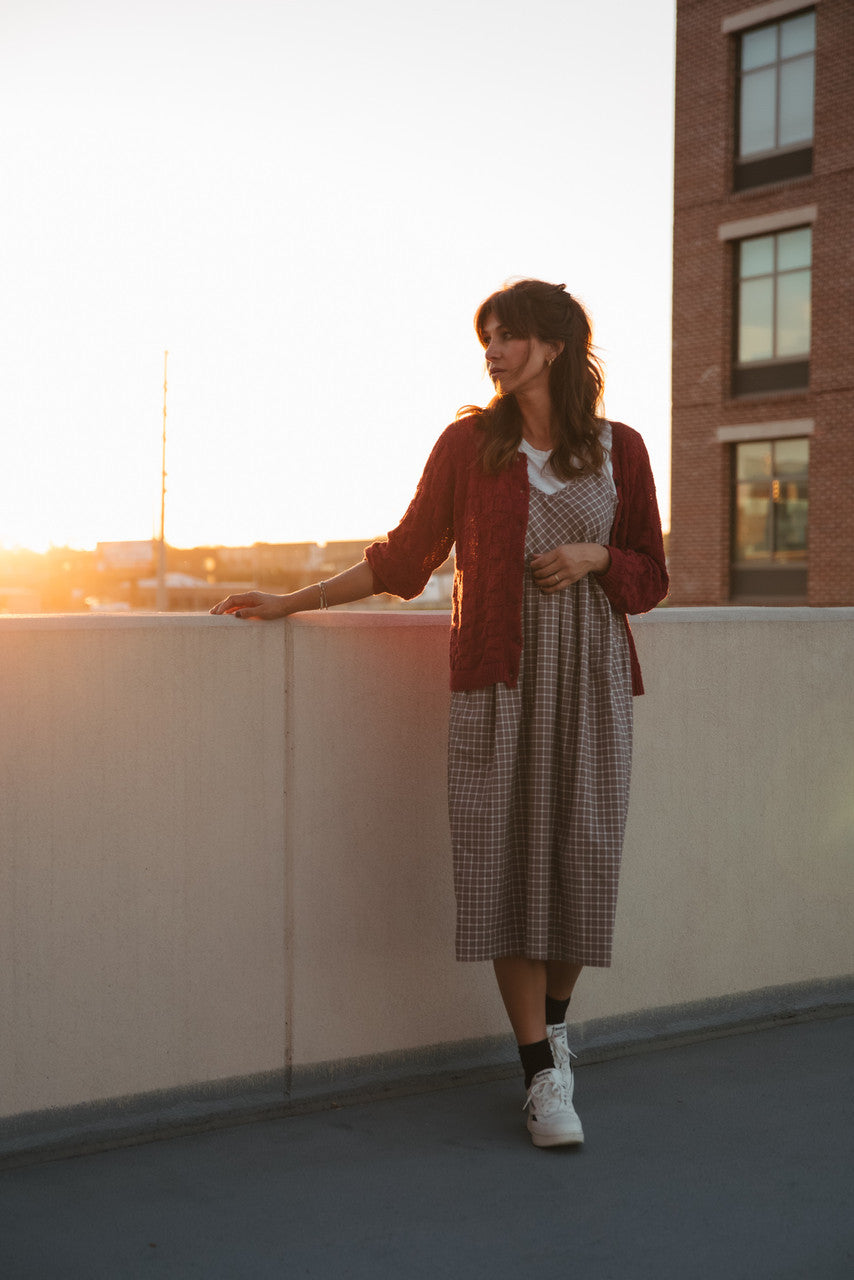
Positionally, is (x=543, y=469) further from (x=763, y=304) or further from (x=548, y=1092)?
(x=763, y=304)

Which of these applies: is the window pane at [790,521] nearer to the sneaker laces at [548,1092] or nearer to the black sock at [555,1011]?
the black sock at [555,1011]

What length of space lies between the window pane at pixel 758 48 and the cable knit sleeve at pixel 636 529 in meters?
24.0

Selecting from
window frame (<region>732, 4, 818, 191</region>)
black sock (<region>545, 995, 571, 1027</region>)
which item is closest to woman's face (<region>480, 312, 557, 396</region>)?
black sock (<region>545, 995, 571, 1027</region>)

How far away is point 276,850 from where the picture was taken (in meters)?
3.19

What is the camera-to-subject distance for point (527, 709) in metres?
3.06

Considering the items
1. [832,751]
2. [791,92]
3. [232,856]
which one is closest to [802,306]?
[791,92]

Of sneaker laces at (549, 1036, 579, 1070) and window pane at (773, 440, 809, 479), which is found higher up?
window pane at (773, 440, 809, 479)

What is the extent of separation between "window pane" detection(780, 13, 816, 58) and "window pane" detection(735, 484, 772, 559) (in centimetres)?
742

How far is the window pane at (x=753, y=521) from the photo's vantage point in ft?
81.8

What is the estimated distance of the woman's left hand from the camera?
2961 mm

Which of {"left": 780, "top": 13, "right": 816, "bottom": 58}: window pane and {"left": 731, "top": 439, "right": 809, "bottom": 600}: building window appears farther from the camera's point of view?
{"left": 731, "top": 439, "right": 809, "bottom": 600}: building window

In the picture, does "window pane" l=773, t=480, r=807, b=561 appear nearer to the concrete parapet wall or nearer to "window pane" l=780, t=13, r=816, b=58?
"window pane" l=780, t=13, r=816, b=58

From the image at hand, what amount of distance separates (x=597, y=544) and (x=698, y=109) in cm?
2522

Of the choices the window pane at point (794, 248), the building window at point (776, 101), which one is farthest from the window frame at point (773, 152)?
the window pane at point (794, 248)
